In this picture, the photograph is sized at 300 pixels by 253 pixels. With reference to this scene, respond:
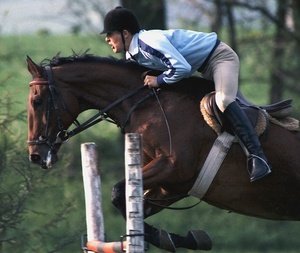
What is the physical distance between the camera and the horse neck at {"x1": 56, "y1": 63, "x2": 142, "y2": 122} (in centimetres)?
981

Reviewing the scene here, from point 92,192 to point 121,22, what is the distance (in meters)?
1.28

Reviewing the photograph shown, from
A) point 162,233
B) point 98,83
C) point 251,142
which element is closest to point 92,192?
point 162,233

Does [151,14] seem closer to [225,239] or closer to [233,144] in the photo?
[225,239]

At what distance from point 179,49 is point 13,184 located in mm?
3033

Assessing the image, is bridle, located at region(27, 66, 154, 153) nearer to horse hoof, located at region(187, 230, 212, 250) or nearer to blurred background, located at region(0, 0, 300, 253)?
horse hoof, located at region(187, 230, 212, 250)

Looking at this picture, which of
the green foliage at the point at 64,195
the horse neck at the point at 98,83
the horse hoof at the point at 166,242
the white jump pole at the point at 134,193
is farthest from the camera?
the green foliage at the point at 64,195

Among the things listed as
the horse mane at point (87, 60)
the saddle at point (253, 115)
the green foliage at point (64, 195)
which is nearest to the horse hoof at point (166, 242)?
the saddle at point (253, 115)

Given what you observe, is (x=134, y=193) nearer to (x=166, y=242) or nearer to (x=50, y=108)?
(x=166, y=242)

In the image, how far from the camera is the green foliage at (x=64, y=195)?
472 inches

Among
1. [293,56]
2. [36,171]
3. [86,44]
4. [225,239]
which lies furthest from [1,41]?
[36,171]

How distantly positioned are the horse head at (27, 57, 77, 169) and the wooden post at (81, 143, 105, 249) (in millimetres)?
273

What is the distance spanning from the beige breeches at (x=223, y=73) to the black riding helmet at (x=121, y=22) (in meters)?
0.65

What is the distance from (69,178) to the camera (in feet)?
66.1

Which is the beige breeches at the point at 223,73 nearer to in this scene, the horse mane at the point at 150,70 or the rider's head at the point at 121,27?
the horse mane at the point at 150,70
